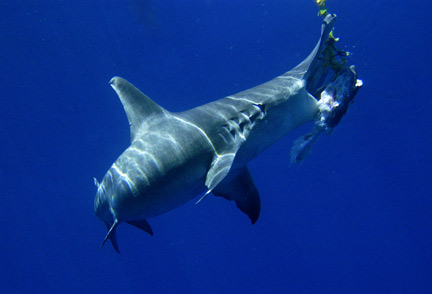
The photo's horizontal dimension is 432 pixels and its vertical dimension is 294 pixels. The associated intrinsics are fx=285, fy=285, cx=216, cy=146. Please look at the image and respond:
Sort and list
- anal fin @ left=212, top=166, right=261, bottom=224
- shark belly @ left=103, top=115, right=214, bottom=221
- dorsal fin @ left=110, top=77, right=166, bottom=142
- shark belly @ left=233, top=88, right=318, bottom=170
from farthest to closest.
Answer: anal fin @ left=212, top=166, right=261, bottom=224, dorsal fin @ left=110, top=77, right=166, bottom=142, shark belly @ left=233, top=88, right=318, bottom=170, shark belly @ left=103, top=115, right=214, bottom=221

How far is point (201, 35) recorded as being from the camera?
13.9 meters

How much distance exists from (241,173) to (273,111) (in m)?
1.54

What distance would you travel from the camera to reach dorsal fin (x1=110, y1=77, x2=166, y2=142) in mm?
4379

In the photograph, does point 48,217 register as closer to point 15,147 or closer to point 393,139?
point 15,147

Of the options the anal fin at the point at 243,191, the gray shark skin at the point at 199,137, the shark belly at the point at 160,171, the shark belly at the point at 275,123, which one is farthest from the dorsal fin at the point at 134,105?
the anal fin at the point at 243,191

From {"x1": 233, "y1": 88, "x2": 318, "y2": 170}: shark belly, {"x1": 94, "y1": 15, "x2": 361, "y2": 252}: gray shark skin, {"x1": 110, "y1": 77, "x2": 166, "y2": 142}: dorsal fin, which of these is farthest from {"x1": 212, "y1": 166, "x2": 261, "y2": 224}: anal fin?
{"x1": 110, "y1": 77, "x2": 166, "y2": 142}: dorsal fin

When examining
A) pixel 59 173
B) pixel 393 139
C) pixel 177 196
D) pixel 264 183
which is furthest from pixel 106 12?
pixel 393 139

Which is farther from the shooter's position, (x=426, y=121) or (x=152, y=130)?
(x=426, y=121)

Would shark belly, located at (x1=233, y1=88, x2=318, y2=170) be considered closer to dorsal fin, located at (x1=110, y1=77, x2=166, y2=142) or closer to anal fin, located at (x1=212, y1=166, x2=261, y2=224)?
anal fin, located at (x1=212, y1=166, x2=261, y2=224)

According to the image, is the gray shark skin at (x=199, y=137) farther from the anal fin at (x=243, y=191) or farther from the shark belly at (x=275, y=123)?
the anal fin at (x=243, y=191)

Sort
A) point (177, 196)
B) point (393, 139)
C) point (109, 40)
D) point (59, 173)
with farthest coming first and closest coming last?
1. point (393, 139)
2. point (59, 173)
3. point (109, 40)
4. point (177, 196)

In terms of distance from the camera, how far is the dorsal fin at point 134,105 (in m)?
4.38

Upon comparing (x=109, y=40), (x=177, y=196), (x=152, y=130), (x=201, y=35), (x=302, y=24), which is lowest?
(x=177, y=196)

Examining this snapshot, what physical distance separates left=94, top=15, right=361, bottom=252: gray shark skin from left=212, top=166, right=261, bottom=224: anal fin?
1.01 ft
